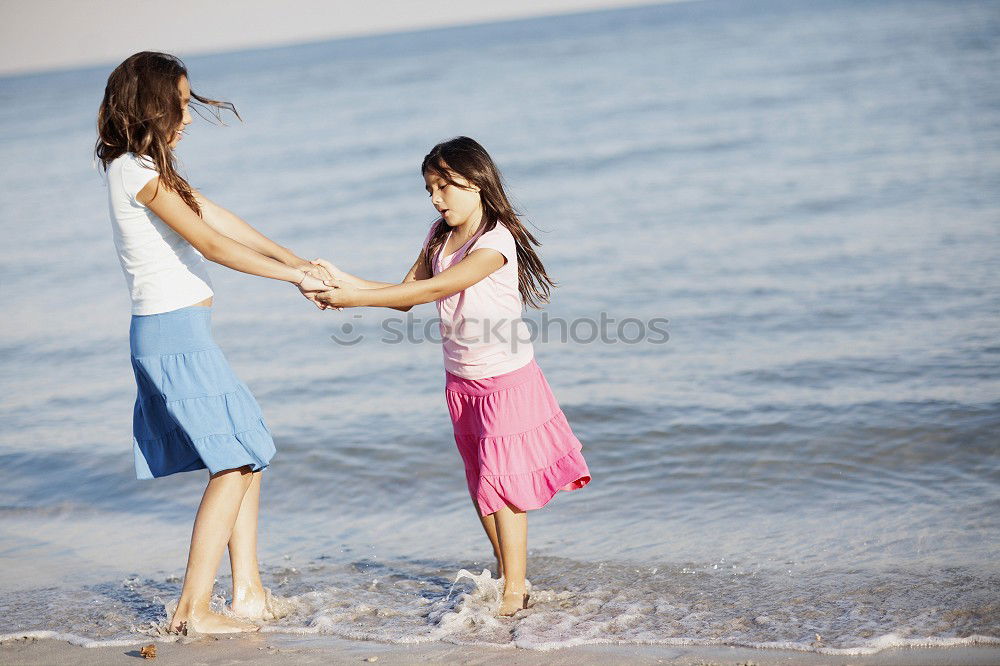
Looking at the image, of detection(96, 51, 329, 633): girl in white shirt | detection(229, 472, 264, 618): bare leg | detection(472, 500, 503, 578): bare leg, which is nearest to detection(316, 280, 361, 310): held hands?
detection(96, 51, 329, 633): girl in white shirt

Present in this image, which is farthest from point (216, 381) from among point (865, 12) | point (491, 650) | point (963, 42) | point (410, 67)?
point (865, 12)

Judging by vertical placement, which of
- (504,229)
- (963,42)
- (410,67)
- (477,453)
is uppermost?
(410,67)

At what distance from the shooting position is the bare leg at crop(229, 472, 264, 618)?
348cm

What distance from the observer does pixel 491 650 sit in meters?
3.16

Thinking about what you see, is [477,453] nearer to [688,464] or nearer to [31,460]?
[688,464]

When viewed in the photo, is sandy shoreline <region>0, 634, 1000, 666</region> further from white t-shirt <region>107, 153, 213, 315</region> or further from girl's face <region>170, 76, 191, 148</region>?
girl's face <region>170, 76, 191, 148</region>

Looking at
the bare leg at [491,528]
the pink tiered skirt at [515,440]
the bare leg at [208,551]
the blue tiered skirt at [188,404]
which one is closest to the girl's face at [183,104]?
the blue tiered skirt at [188,404]

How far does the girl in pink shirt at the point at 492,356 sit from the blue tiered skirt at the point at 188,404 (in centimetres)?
59

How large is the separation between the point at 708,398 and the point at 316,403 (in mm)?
2572

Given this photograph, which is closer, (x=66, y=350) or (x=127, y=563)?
(x=127, y=563)

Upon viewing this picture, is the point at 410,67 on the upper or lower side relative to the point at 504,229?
upper

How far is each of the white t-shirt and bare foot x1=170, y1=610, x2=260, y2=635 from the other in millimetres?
1037

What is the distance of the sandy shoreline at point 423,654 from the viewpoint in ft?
9.86

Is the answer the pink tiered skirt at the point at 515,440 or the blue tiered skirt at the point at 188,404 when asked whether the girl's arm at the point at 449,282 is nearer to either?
the pink tiered skirt at the point at 515,440
